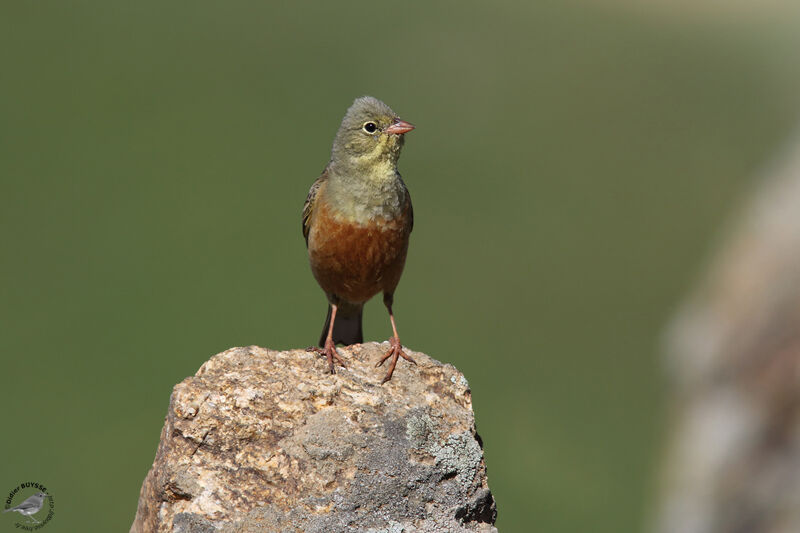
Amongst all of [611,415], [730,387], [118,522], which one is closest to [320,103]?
[611,415]

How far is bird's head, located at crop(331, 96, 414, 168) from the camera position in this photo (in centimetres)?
664

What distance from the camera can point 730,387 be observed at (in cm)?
941

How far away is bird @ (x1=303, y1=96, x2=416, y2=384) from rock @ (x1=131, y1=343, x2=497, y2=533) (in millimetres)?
1380

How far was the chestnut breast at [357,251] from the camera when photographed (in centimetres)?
658

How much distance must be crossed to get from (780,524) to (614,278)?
11018 mm

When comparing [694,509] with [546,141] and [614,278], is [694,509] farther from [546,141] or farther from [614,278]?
[546,141]

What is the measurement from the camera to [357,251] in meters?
6.60

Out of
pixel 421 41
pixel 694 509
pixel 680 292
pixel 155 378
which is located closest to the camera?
pixel 694 509

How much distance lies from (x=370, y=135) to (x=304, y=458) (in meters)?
2.49

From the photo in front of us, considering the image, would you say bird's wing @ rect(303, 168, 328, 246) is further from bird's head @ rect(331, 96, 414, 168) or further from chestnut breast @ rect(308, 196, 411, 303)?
bird's head @ rect(331, 96, 414, 168)

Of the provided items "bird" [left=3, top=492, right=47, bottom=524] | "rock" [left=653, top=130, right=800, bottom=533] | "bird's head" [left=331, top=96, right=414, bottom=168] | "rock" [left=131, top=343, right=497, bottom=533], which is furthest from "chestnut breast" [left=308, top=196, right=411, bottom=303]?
"rock" [left=653, top=130, right=800, bottom=533]

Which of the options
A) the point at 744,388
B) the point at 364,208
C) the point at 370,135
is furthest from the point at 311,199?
the point at 744,388

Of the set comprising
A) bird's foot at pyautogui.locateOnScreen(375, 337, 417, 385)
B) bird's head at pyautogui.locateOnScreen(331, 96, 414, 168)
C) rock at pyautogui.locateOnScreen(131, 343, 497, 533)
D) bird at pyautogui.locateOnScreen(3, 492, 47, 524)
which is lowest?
bird at pyautogui.locateOnScreen(3, 492, 47, 524)

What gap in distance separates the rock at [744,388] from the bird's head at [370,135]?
4.19m
